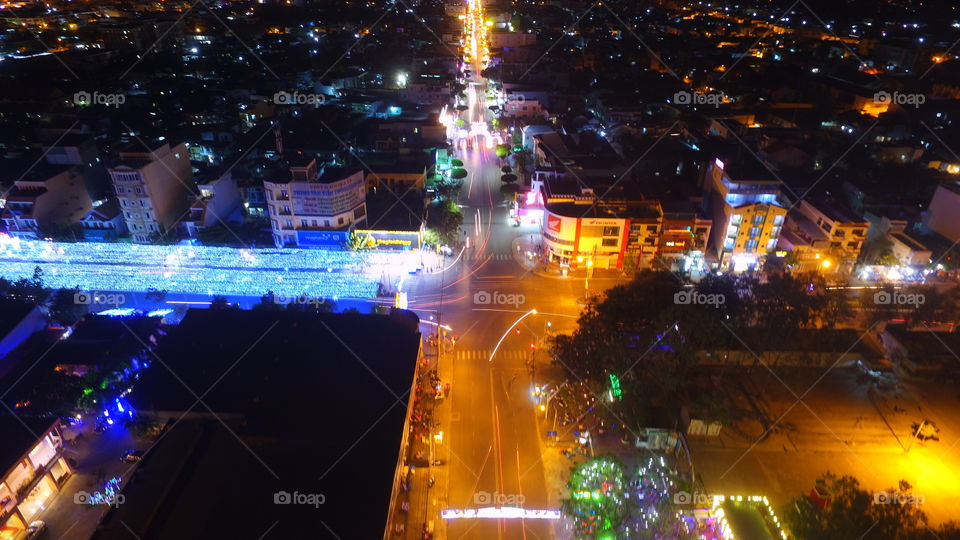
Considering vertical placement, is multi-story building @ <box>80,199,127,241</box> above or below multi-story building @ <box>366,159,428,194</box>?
below

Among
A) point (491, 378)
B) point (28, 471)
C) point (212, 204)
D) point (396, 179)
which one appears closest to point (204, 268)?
point (212, 204)

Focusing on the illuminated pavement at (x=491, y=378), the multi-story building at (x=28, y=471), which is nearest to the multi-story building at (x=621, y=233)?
the illuminated pavement at (x=491, y=378)

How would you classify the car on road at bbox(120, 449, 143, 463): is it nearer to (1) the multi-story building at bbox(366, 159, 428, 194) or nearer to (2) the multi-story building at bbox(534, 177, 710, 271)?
(2) the multi-story building at bbox(534, 177, 710, 271)

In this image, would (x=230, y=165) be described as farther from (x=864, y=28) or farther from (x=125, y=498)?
(x=864, y=28)

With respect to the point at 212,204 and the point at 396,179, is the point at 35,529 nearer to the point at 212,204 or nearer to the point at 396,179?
the point at 212,204

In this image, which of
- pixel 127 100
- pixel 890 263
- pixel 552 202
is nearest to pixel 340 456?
pixel 552 202

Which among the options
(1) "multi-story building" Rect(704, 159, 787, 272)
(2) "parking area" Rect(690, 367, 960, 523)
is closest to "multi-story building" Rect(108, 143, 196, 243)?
(2) "parking area" Rect(690, 367, 960, 523)
